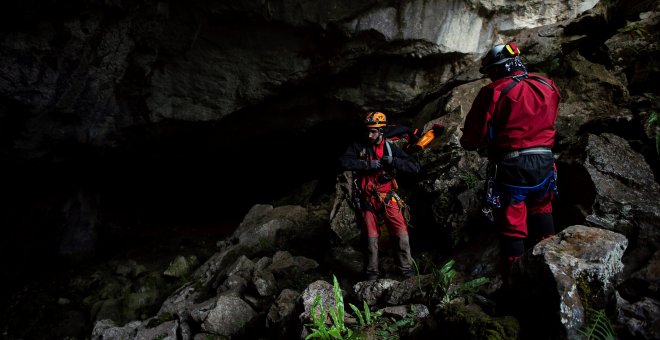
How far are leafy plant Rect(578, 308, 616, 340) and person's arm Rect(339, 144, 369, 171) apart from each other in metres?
3.27

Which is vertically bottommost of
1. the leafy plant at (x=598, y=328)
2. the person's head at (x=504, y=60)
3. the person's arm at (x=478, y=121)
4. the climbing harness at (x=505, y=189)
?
the leafy plant at (x=598, y=328)

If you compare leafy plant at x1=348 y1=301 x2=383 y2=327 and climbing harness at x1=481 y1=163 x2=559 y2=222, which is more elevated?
climbing harness at x1=481 y1=163 x2=559 y2=222

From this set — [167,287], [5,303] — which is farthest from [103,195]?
[167,287]

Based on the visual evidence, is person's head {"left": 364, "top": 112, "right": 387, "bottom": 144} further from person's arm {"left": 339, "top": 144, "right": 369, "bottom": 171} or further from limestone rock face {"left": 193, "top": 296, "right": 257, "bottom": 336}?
limestone rock face {"left": 193, "top": 296, "right": 257, "bottom": 336}

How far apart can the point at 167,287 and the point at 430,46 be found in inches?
334

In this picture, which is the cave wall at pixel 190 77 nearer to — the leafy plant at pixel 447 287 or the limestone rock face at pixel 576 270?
the leafy plant at pixel 447 287

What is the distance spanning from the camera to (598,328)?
270 cm

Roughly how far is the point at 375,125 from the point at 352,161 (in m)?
0.64

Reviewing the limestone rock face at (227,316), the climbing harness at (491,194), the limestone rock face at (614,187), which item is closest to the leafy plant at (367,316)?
the climbing harness at (491,194)

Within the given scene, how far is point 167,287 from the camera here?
860cm

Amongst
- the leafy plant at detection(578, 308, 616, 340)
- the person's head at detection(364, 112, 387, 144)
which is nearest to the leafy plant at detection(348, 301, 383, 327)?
the leafy plant at detection(578, 308, 616, 340)

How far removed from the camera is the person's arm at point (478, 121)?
4.05m

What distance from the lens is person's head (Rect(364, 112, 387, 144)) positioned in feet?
17.6

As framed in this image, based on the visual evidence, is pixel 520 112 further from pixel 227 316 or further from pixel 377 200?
pixel 227 316
